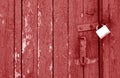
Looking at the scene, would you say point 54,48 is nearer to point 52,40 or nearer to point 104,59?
point 52,40

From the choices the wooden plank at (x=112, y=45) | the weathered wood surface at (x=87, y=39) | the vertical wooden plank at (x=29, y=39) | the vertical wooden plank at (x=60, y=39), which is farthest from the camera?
the vertical wooden plank at (x=29, y=39)

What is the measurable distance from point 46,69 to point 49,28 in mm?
312

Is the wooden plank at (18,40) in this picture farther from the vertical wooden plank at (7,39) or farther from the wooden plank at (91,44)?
the wooden plank at (91,44)

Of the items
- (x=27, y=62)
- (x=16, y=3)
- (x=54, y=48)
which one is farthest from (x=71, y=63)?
(x=16, y=3)

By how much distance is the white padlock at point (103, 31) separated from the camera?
2.50 meters

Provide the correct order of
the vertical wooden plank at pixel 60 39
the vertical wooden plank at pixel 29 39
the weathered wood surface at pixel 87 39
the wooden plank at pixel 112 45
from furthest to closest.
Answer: the vertical wooden plank at pixel 29 39
the vertical wooden plank at pixel 60 39
the weathered wood surface at pixel 87 39
the wooden plank at pixel 112 45

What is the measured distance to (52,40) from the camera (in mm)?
2750

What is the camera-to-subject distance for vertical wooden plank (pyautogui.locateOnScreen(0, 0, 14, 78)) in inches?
114

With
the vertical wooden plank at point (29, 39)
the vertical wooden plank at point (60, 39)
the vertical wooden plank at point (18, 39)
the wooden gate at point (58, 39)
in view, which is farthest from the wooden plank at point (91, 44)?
the vertical wooden plank at point (18, 39)

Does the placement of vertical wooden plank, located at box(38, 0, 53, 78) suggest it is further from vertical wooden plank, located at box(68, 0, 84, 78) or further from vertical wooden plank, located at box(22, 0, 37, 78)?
vertical wooden plank, located at box(68, 0, 84, 78)

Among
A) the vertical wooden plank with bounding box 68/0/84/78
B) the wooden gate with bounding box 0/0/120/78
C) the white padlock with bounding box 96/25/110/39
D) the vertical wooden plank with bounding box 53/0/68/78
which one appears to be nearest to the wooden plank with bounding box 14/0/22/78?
the wooden gate with bounding box 0/0/120/78

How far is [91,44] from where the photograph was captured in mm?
2576

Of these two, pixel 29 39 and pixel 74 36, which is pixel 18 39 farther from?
pixel 74 36

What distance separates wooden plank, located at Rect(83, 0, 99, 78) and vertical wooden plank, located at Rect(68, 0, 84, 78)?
2.0 inches
